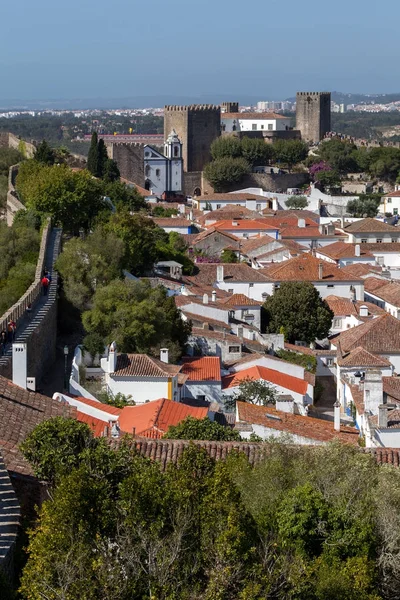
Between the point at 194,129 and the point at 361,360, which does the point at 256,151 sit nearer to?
the point at 194,129

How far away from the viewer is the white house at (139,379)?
2042 cm

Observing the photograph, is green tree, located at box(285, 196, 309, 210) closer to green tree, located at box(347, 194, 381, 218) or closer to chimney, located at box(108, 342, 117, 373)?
green tree, located at box(347, 194, 381, 218)

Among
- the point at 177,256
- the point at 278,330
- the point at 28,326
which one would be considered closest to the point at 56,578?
the point at 28,326

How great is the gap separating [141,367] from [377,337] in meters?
8.66

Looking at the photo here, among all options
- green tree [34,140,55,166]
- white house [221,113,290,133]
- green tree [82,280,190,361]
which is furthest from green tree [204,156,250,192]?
green tree [82,280,190,361]

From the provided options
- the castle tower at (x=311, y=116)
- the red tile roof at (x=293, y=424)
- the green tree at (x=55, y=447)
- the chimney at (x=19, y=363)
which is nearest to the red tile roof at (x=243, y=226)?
the castle tower at (x=311, y=116)

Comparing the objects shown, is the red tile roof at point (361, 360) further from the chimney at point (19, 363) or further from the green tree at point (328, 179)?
the green tree at point (328, 179)

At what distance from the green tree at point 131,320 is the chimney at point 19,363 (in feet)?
17.6

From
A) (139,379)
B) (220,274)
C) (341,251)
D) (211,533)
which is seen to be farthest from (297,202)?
(211,533)

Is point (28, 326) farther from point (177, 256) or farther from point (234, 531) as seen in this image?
point (177, 256)

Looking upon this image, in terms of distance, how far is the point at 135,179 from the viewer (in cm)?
5900

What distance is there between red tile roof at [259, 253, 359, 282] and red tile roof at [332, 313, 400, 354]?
7.09 metres

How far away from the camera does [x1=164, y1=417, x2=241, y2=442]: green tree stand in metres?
14.4

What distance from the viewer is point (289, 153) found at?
66.0 meters
